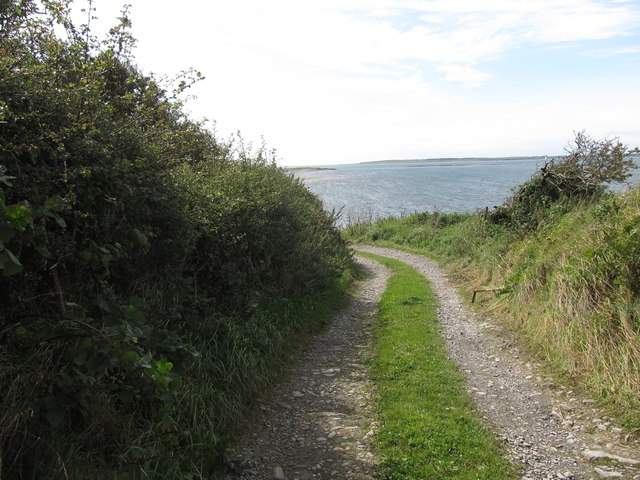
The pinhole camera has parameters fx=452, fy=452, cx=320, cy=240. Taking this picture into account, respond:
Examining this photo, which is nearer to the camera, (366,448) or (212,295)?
(366,448)

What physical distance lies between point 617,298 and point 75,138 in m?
6.90

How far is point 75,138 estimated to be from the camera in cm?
430

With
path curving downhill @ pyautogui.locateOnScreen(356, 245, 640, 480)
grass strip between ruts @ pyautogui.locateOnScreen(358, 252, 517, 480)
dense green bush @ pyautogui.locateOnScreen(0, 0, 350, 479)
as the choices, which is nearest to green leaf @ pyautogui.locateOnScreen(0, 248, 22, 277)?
dense green bush @ pyautogui.locateOnScreen(0, 0, 350, 479)

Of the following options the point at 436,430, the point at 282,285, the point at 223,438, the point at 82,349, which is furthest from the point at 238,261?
the point at 82,349

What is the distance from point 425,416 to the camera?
5.25m

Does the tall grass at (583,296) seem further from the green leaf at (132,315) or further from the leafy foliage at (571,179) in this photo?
the green leaf at (132,315)

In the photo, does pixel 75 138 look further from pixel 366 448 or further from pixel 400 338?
pixel 400 338

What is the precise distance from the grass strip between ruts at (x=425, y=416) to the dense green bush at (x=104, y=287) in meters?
1.73

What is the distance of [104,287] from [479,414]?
4.44 m

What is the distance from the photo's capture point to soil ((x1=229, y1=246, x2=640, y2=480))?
172 inches

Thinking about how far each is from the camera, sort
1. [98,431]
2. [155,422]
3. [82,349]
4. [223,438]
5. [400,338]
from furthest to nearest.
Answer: [400,338]
[223,438]
[155,422]
[98,431]
[82,349]

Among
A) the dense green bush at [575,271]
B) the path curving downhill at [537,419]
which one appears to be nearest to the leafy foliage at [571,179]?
the dense green bush at [575,271]

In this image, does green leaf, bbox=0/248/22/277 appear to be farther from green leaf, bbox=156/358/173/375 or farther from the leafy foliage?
the leafy foliage

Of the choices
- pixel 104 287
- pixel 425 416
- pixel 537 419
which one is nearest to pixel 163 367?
pixel 104 287
